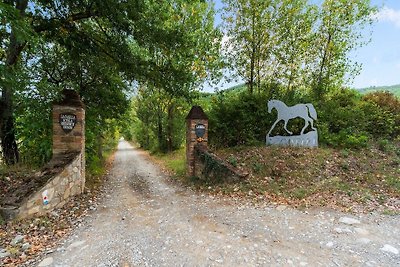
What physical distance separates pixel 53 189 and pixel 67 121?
5.68 feet

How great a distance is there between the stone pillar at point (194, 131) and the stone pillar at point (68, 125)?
3282 millimetres

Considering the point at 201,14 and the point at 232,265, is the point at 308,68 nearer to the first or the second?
the point at 201,14

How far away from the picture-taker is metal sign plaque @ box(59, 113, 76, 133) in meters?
5.75

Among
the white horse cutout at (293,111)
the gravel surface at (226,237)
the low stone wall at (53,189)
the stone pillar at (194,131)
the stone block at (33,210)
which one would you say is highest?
the white horse cutout at (293,111)

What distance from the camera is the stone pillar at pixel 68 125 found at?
18.8 feet

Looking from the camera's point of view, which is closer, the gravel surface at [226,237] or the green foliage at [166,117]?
the gravel surface at [226,237]

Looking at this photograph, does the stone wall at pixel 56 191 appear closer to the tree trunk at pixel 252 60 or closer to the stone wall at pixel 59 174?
the stone wall at pixel 59 174

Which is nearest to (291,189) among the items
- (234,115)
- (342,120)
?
(234,115)

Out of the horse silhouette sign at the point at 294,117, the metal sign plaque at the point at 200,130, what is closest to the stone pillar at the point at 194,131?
the metal sign plaque at the point at 200,130

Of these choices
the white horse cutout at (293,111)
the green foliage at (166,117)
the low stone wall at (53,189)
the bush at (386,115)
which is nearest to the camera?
the low stone wall at (53,189)

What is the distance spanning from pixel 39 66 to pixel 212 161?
6.12 metres

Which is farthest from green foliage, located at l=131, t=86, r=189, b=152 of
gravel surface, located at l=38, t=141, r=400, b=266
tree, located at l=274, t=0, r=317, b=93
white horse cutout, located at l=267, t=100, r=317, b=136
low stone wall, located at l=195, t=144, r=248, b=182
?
gravel surface, located at l=38, t=141, r=400, b=266

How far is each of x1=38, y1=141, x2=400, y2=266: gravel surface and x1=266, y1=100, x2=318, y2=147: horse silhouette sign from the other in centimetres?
404

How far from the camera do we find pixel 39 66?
7426 millimetres
